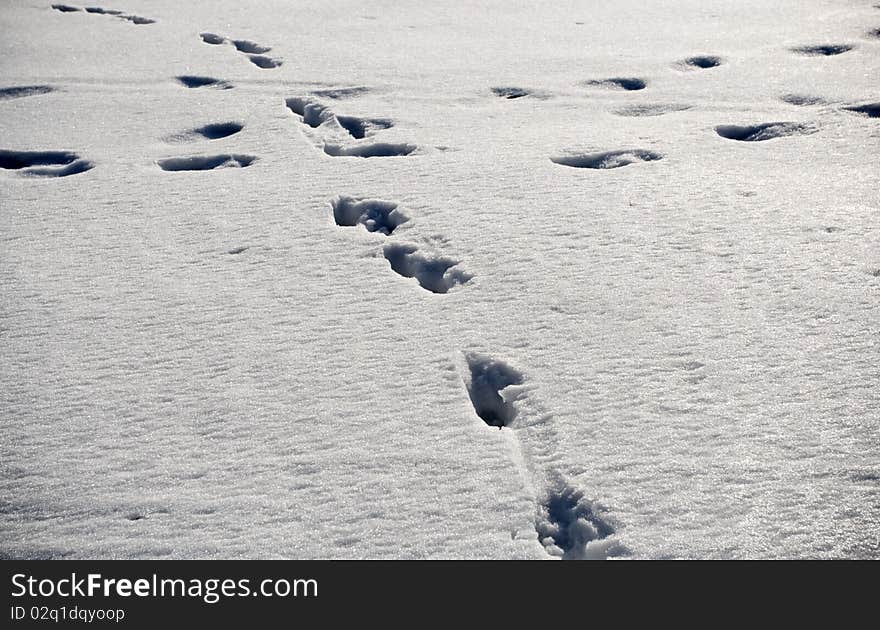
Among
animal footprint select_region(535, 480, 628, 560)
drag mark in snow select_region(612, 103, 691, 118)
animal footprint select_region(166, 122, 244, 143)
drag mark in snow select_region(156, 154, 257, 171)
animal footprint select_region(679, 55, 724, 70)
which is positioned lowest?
animal footprint select_region(535, 480, 628, 560)

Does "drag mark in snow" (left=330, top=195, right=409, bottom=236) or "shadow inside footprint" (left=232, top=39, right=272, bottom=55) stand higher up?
"shadow inside footprint" (left=232, top=39, right=272, bottom=55)

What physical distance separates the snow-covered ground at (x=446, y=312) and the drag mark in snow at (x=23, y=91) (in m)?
0.02

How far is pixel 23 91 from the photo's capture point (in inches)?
172

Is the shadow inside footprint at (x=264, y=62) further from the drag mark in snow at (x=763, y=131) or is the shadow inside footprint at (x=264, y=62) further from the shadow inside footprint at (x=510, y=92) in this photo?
the drag mark in snow at (x=763, y=131)

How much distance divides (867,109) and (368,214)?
8.05 feet

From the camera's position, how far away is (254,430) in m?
1.91

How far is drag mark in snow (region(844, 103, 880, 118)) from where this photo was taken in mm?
3646

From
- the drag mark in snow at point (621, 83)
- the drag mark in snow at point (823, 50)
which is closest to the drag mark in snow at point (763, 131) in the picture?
the drag mark in snow at point (621, 83)

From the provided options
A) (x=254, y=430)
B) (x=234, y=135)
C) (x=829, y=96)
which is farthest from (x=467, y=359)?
(x=829, y=96)

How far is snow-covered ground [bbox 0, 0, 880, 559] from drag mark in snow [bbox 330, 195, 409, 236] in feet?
0.05

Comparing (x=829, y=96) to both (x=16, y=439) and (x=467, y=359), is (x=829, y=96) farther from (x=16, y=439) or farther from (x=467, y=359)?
(x=16, y=439)

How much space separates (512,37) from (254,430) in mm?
4041

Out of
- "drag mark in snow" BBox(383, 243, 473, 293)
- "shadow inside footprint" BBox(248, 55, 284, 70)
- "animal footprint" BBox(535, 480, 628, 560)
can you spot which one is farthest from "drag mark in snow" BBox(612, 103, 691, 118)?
"animal footprint" BBox(535, 480, 628, 560)

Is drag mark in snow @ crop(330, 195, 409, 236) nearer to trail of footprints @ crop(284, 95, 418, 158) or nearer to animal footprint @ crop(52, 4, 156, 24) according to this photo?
trail of footprints @ crop(284, 95, 418, 158)
